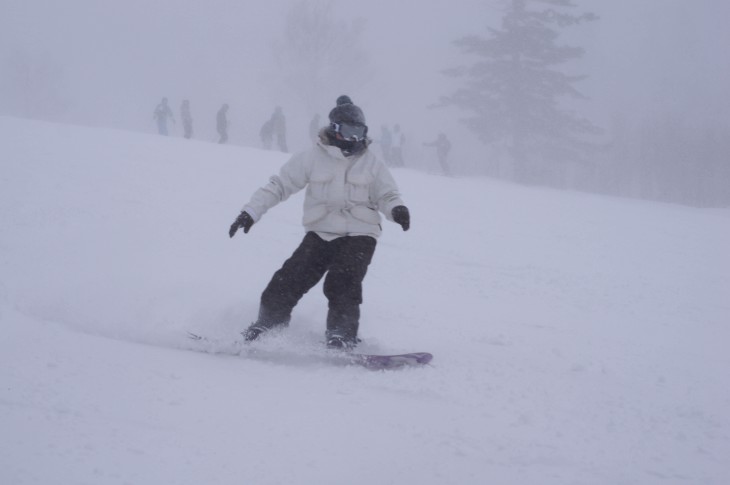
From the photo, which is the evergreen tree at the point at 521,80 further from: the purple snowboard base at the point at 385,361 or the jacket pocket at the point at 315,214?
the purple snowboard base at the point at 385,361

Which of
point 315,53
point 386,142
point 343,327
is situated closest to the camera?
point 343,327

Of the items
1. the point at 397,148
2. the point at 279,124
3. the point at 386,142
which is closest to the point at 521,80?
the point at 386,142

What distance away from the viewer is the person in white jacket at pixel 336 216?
3.76 meters

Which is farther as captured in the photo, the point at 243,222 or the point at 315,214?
the point at 315,214

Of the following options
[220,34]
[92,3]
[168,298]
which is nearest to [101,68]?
[220,34]

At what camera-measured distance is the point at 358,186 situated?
151 inches

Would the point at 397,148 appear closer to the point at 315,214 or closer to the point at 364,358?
the point at 315,214

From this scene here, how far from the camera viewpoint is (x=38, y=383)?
2607mm

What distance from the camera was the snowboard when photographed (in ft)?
10.9

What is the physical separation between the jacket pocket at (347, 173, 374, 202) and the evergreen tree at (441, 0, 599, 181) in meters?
29.5

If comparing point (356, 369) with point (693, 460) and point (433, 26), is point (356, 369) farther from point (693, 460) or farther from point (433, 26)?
point (433, 26)

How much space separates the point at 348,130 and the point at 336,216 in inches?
22.6

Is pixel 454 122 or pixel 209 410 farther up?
pixel 454 122

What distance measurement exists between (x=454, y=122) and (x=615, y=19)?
50658 millimetres
